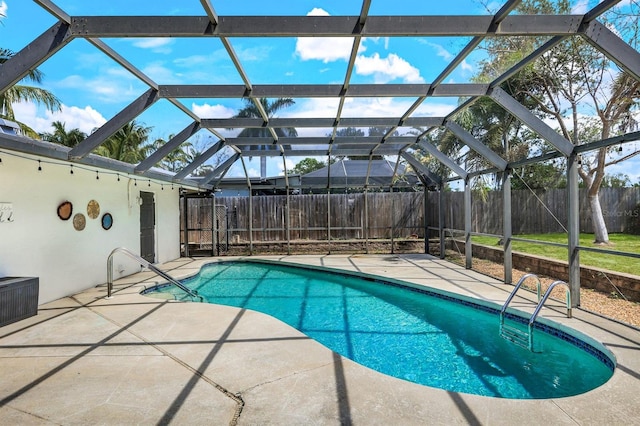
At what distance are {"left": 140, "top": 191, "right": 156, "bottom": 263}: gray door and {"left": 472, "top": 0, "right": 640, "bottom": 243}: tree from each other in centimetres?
831

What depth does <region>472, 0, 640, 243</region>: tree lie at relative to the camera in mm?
7664

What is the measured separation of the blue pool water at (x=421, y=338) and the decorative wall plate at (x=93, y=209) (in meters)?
1.91

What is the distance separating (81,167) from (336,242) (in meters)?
7.51

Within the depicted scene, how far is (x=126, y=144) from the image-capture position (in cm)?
1792

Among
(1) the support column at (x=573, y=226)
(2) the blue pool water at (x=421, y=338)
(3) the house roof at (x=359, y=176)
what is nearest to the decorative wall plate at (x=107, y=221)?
(2) the blue pool water at (x=421, y=338)

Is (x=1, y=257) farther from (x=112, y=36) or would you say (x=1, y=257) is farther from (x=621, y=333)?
(x=621, y=333)

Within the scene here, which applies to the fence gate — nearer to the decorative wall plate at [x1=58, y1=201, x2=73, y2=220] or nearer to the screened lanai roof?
the screened lanai roof

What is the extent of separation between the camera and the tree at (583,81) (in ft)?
25.1

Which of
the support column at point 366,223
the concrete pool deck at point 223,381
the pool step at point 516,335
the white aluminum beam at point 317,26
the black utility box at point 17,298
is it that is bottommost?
the pool step at point 516,335

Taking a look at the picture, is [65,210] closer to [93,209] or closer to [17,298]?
[93,209]

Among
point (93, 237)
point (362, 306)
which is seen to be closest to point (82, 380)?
point (362, 306)

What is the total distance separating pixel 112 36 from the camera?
340 cm

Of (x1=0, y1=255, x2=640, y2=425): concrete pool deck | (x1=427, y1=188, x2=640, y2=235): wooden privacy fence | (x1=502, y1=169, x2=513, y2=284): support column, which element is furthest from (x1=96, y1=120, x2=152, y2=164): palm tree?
(x1=502, y1=169, x2=513, y2=284): support column

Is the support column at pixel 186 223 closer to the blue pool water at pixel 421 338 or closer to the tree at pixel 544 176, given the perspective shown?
the blue pool water at pixel 421 338
